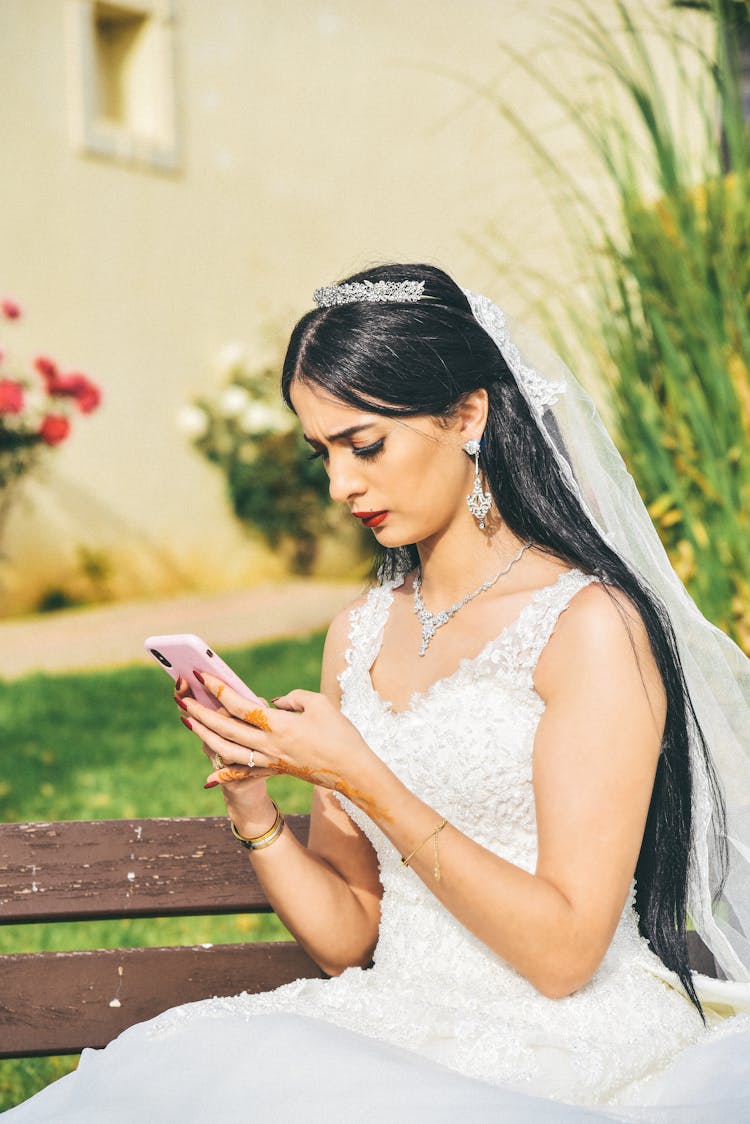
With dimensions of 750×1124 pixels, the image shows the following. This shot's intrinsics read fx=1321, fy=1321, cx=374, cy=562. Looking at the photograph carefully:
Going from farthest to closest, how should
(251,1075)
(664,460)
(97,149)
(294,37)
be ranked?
(294,37) → (97,149) → (664,460) → (251,1075)

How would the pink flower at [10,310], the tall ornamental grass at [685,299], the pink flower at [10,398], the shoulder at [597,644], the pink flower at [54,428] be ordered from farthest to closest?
the pink flower at [54,428] → the pink flower at [10,398] → the pink flower at [10,310] → the tall ornamental grass at [685,299] → the shoulder at [597,644]

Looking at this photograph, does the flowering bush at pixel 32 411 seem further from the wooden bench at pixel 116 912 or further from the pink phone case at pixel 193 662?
the pink phone case at pixel 193 662

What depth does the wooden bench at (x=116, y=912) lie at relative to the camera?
8.44 ft

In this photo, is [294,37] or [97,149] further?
[294,37]

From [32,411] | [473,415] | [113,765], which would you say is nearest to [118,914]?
[473,415]

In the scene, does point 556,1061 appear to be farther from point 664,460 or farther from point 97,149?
point 97,149

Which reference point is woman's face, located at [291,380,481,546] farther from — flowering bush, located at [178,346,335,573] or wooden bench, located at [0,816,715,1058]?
flowering bush, located at [178,346,335,573]

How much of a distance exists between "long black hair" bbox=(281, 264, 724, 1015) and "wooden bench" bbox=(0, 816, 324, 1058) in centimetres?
76

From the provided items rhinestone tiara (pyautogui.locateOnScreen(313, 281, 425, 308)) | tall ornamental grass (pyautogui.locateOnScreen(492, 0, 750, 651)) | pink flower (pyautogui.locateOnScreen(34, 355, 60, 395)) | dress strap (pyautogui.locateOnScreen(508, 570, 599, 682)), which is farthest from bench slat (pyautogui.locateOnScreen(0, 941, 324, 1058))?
pink flower (pyautogui.locateOnScreen(34, 355, 60, 395))

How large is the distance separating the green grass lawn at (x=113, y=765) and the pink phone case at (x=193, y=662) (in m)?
1.90

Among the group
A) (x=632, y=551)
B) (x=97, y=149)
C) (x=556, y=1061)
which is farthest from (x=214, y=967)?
(x=97, y=149)

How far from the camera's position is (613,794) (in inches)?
81.8

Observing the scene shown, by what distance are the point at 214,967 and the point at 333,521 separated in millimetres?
8214

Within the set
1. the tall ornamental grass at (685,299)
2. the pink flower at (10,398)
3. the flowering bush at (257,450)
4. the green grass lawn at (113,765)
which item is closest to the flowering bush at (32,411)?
the pink flower at (10,398)
